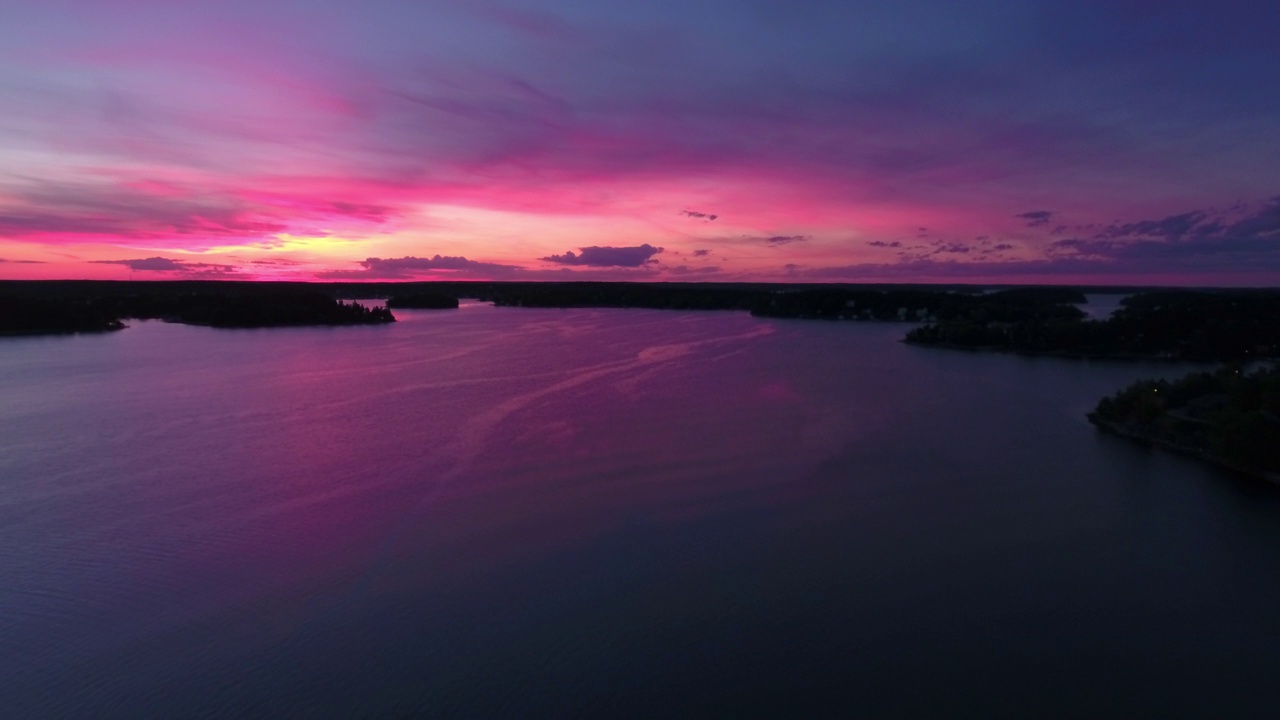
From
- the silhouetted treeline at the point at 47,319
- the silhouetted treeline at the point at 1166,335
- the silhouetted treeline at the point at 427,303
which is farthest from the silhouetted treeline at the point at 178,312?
the silhouetted treeline at the point at 1166,335

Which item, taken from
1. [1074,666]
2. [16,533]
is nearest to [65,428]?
[16,533]

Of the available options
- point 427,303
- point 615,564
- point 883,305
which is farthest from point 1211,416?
point 427,303

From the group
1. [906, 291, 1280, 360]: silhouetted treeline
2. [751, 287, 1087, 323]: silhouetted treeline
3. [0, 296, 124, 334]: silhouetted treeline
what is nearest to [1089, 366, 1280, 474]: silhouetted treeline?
[906, 291, 1280, 360]: silhouetted treeline

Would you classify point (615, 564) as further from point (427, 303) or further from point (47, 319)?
point (427, 303)

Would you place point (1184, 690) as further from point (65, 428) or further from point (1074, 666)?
point (65, 428)

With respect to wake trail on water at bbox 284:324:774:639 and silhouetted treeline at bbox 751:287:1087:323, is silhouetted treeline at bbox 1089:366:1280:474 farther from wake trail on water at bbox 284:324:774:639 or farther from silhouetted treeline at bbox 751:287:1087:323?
silhouetted treeline at bbox 751:287:1087:323
